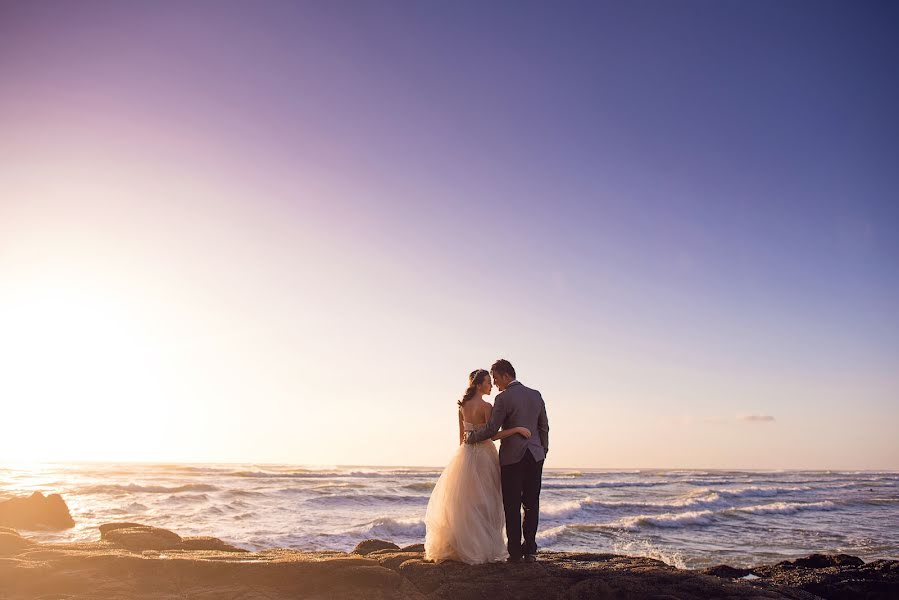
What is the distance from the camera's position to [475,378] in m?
7.46

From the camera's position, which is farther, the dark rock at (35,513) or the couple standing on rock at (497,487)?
the dark rock at (35,513)

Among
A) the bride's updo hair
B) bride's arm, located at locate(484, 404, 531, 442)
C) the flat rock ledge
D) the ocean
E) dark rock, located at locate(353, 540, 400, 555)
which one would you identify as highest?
the bride's updo hair

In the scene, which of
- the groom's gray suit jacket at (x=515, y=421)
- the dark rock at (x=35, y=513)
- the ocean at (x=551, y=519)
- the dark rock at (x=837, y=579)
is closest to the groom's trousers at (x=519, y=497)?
the groom's gray suit jacket at (x=515, y=421)

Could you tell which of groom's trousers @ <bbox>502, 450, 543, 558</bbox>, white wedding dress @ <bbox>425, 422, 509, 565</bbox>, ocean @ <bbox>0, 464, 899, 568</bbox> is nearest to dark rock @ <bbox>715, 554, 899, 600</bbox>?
groom's trousers @ <bbox>502, 450, 543, 558</bbox>

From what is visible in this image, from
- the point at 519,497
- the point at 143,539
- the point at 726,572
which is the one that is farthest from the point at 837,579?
the point at 143,539

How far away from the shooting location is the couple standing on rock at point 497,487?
6836mm

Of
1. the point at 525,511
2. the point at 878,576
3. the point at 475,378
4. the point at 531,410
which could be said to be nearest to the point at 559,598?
the point at 525,511

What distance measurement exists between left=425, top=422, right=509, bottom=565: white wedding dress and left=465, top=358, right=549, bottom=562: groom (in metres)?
0.15

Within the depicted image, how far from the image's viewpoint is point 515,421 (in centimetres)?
696

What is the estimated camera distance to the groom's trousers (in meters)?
6.89

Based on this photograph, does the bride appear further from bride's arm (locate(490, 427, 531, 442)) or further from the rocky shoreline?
the rocky shoreline

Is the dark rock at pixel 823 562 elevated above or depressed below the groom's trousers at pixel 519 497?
below

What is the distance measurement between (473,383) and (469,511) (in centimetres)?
160

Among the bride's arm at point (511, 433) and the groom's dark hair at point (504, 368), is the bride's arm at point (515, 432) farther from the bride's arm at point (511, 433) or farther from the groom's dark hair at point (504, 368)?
the groom's dark hair at point (504, 368)
